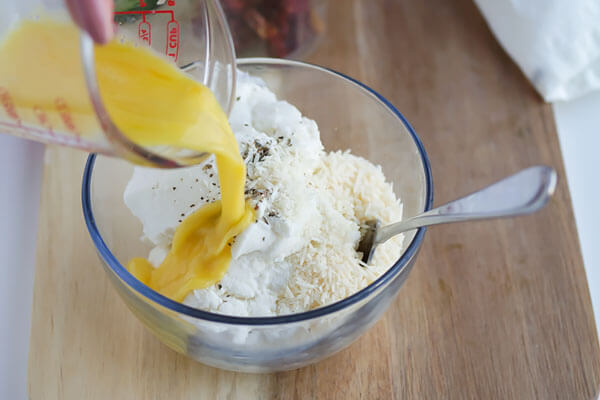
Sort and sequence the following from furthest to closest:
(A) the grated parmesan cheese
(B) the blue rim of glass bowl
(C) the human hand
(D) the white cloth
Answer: (D) the white cloth, (A) the grated parmesan cheese, (B) the blue rim of glass bowl, (C) the human hand

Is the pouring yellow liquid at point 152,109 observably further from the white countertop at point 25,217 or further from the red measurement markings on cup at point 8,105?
the white countertop at point 25,217

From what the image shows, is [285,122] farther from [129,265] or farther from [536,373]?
[536,373]

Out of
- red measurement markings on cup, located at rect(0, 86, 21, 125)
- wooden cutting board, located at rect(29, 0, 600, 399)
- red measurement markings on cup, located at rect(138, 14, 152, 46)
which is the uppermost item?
red measurement markings on cup, located at rect(0, 86, 21, 125)

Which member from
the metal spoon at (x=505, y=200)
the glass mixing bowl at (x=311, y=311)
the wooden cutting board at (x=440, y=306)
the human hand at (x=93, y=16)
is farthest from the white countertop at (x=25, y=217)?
the human hand at (x=93, y=16)

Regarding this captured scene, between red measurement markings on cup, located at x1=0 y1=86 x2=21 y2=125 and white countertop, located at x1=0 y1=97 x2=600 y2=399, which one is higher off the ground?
red measurement markings on cup, located at x1=0 y1=86 x2=21 y2=125

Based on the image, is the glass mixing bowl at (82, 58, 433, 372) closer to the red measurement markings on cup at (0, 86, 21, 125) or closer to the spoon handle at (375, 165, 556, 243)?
the spoon handle at (375, 165, 556, 243)

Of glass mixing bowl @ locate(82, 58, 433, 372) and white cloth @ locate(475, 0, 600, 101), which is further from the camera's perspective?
white cloth @ locate(475, 0, 600, 101)

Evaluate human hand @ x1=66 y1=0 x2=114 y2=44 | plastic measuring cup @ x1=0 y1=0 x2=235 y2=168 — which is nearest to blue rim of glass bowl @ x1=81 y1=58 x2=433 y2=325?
plastic measuring cup @ x1=0 y1=0 x2=235 y2=168
